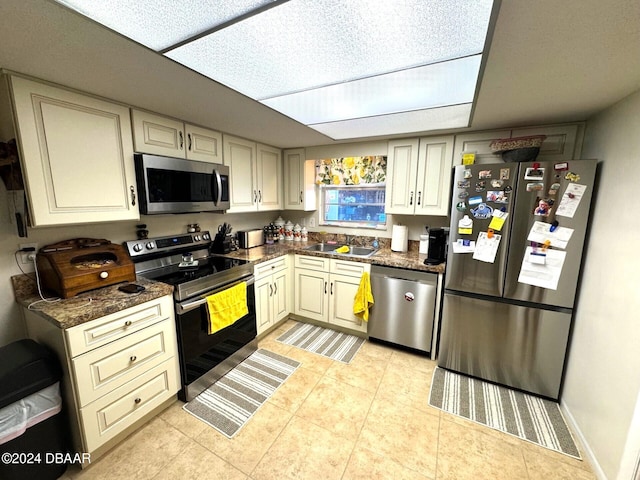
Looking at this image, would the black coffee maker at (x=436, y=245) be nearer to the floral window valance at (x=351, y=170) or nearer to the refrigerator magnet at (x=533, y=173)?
the refrigerator magnet at (x=533, y=173)

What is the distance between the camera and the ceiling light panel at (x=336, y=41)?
2.96 feet

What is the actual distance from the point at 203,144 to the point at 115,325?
158 cm

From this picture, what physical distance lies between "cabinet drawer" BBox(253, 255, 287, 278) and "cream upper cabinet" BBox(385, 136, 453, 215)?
1.25 m

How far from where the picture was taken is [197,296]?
1895 mm

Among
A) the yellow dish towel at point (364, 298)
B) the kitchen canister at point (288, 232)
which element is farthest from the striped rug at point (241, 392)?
the kitchen canister at point (288, 232)

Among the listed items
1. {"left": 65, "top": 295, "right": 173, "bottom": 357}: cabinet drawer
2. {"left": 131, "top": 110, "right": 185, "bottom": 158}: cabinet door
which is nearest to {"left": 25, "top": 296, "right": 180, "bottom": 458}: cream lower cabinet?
{"left": 65, "top": 295, "right": 173, "bottom": 357}: cabinet drawer

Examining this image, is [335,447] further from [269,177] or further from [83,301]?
[269,177]

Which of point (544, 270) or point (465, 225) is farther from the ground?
point (465, 225)

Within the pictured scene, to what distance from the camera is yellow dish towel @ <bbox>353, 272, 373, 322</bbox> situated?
2.56 m

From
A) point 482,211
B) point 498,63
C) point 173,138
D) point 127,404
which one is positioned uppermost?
point 498,63

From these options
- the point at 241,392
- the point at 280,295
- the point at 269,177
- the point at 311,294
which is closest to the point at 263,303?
the point at 280,295

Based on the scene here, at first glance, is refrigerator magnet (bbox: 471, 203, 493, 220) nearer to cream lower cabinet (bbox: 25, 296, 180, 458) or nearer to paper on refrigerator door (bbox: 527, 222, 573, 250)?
paper on refrigerator door (bbox: 527, 222, 573, 250)

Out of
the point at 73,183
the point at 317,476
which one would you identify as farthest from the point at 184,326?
the point at 317,476

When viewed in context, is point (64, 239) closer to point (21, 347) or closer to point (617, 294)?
point (21, 347)
